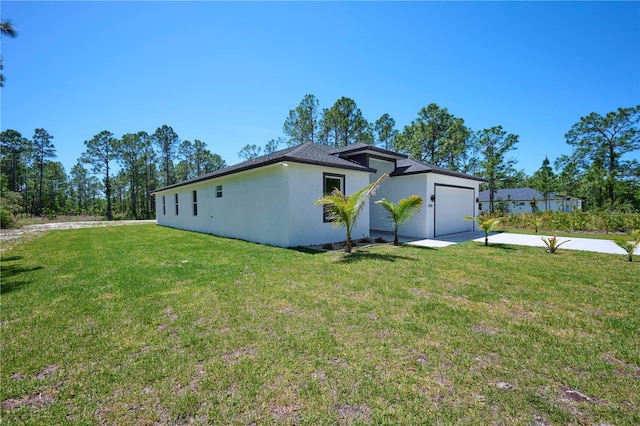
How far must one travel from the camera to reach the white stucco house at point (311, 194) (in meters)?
9.53

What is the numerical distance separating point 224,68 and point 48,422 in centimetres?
1276

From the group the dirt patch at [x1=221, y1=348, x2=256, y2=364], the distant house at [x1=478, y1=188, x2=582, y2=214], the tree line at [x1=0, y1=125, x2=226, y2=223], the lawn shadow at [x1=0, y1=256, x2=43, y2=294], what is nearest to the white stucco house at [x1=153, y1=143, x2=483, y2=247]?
the lawn shadow at [x1=0, y1=256, x2=43, y2=294]

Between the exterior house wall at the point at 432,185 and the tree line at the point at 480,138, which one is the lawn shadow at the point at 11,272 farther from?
the tree line at the point at 480,138

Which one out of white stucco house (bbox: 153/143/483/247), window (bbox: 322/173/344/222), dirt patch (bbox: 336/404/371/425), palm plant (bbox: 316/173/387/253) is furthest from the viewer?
window (bbox: 322/173/344/222)

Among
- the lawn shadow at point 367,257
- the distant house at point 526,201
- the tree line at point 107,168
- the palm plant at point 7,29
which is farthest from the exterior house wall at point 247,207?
the distant house at point 526,201

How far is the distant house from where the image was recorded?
3060cm

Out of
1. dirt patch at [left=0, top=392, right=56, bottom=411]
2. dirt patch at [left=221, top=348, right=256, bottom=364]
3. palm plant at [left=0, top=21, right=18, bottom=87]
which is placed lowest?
dirt patch at [left=0, top=392, right=56, bottom=411]

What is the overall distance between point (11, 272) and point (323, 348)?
825 cm

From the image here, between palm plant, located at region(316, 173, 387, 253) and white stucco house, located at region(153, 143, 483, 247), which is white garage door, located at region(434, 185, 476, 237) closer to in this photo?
white stucco house, located at region(153, 143, 483, 247)

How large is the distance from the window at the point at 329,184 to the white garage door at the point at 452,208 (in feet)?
16.1

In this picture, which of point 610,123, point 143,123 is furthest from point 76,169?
point 610,123

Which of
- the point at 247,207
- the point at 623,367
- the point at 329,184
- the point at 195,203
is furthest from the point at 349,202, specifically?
the point at 195,203

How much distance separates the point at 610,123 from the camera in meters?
28.2

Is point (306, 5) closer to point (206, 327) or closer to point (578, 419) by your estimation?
point (206, 327)
